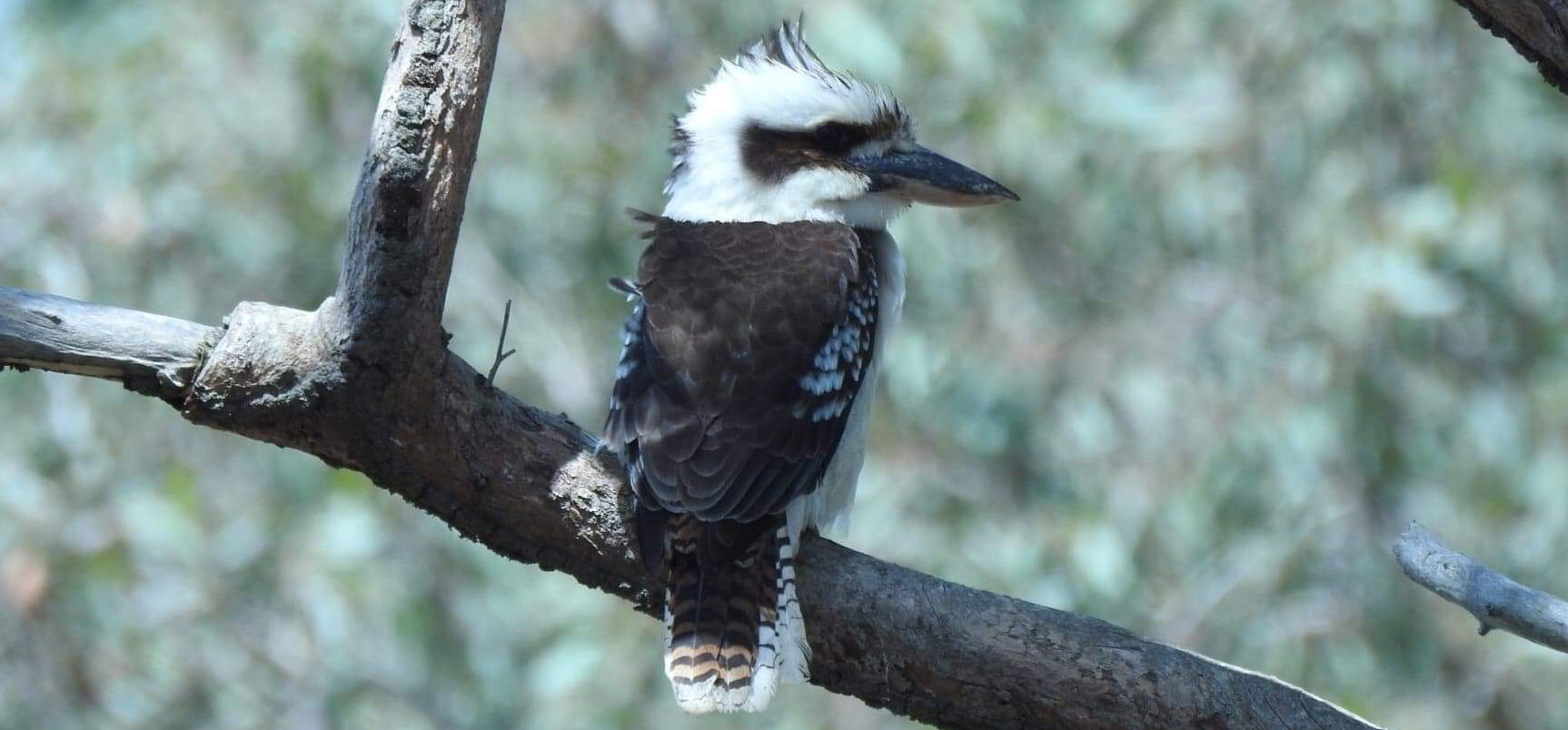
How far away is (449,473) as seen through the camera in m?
2.21

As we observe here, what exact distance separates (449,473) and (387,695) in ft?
8.91

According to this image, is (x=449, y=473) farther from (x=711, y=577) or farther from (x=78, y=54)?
(x=78, y=54)

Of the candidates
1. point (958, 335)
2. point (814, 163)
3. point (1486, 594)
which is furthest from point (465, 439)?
point (958, 335)

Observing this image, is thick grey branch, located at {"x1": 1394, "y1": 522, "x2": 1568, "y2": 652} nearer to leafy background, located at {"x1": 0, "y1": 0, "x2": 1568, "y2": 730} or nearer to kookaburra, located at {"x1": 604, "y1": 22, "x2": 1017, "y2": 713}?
kookaburra, located at {"x1": 604, "y1": 22, "x2": 1017, "y2": 713}

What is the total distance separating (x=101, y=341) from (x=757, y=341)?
0.91 m

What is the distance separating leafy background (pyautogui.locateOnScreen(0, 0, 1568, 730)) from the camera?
449 centimetres

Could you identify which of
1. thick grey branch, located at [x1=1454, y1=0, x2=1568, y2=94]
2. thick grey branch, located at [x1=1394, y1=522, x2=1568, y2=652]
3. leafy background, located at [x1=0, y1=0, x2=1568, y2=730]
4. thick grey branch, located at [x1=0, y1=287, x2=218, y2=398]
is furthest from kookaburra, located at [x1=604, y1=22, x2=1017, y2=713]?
leafy background, located at [x1=0, y1=0, x2=1568, y2=730]

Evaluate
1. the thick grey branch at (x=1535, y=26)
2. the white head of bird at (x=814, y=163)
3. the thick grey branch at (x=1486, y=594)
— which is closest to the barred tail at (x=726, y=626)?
the white head of bird at (x=814, y=163)

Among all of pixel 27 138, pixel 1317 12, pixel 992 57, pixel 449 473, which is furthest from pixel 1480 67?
pixel 27 138

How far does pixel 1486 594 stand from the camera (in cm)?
198

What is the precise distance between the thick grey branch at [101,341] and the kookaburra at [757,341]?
2.05 feet

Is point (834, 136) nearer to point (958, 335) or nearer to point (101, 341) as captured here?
point (101, 341)

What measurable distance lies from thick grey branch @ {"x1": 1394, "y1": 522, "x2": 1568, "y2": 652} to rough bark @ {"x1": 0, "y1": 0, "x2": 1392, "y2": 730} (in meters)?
0.30

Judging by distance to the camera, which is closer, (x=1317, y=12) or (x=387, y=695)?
(x=387, y=695)
